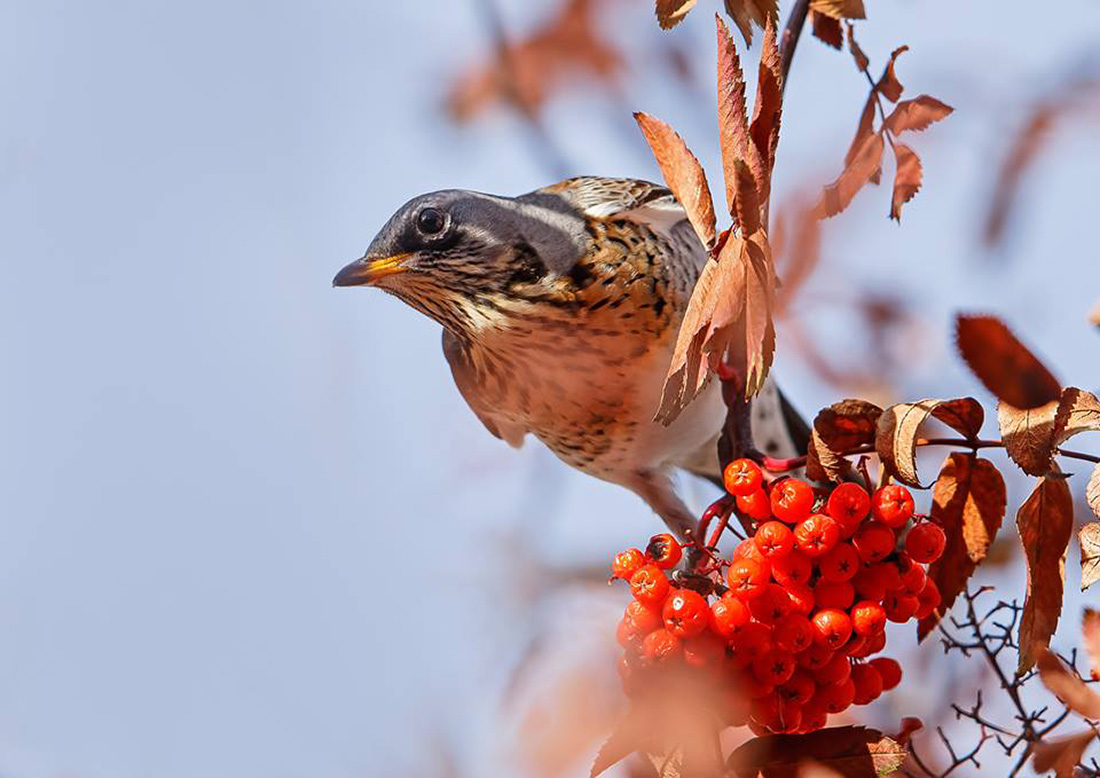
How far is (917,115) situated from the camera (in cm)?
189

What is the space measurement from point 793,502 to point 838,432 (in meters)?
0.12

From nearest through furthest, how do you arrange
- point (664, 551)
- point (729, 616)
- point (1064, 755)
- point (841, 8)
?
point (1064, 755) → point (729, 616) → point (664, 551) → point (841, 8)

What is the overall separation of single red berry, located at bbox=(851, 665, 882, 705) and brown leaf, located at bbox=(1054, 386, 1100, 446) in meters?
0.51

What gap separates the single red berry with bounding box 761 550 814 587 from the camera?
1777mm

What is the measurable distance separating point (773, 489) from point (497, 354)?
3.97 feet

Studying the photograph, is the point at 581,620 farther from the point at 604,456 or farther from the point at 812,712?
the point at 812,712

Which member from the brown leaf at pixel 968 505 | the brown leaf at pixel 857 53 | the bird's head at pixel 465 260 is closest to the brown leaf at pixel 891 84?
the brown leaf at pixel 857 53

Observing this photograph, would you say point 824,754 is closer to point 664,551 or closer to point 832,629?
point 832,629

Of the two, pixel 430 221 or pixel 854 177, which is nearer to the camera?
pixel 854 177

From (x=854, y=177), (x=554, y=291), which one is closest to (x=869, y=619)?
(x=854, y=177)

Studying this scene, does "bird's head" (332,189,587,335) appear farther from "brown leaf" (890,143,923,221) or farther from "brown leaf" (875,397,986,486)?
"brown leaf" (875,397,986,486)

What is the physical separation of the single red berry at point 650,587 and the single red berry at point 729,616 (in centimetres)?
8

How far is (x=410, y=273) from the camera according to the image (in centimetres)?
286

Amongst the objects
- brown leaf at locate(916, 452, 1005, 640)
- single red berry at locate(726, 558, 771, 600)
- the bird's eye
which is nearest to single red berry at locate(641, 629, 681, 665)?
single red berry at locate(726, 558, 771, 600)
